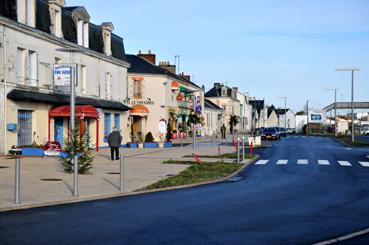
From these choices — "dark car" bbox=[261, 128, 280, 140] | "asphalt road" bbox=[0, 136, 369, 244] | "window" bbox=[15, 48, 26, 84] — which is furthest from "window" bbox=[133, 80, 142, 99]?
"asphalt road" bbox=[0, 136, 369, 244]

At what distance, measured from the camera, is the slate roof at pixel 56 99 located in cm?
2832

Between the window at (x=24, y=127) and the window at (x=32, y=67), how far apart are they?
1.73 metres

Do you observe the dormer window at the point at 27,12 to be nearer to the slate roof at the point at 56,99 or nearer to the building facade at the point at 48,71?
the building facade at the point at 48,71

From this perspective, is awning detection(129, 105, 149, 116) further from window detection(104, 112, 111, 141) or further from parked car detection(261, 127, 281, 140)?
parked car detection(261, 127, 281, 140)

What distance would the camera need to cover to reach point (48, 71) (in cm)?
3259

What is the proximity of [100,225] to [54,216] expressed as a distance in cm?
152

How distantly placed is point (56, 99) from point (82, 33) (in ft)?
23.5

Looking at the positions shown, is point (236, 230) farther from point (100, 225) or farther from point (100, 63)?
point (100, 63)

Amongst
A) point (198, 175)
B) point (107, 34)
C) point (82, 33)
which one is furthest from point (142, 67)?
point (198, 175)

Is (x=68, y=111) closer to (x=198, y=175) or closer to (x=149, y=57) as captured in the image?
(x=198, y=175)

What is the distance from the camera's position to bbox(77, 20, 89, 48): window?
37.3 m

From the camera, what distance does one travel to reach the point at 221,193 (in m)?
15.5

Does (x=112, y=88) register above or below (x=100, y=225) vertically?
above

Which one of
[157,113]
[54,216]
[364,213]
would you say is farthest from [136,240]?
[157,113]
